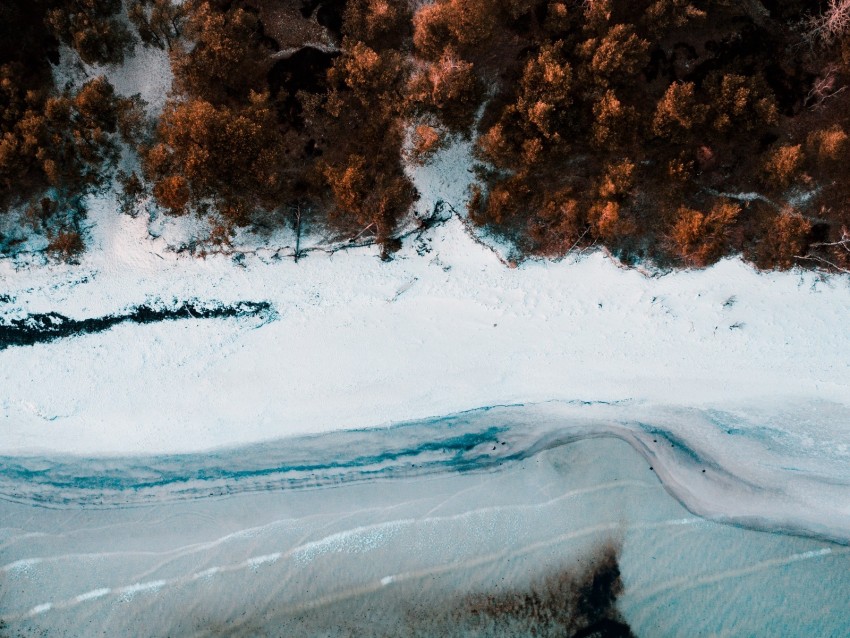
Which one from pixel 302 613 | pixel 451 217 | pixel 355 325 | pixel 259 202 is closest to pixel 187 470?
pixel 302 613

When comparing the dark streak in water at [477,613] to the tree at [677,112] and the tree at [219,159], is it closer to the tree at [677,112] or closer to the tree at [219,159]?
the tree at [219,159]

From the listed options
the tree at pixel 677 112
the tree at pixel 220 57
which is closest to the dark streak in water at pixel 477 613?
the tree at pixel 677 112

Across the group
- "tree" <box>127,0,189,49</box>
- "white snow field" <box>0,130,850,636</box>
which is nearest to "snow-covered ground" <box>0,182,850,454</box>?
"white snow field" <box>0,130,850,636</box>

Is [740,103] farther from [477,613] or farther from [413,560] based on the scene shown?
[477,613]

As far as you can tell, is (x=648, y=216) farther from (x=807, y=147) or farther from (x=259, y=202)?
(x=259, y=202)

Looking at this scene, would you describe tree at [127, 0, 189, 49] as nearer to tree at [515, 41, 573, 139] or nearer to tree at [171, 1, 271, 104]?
tree at [171, 1, 271, 104]

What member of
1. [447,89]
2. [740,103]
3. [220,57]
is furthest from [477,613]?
[220,57]
